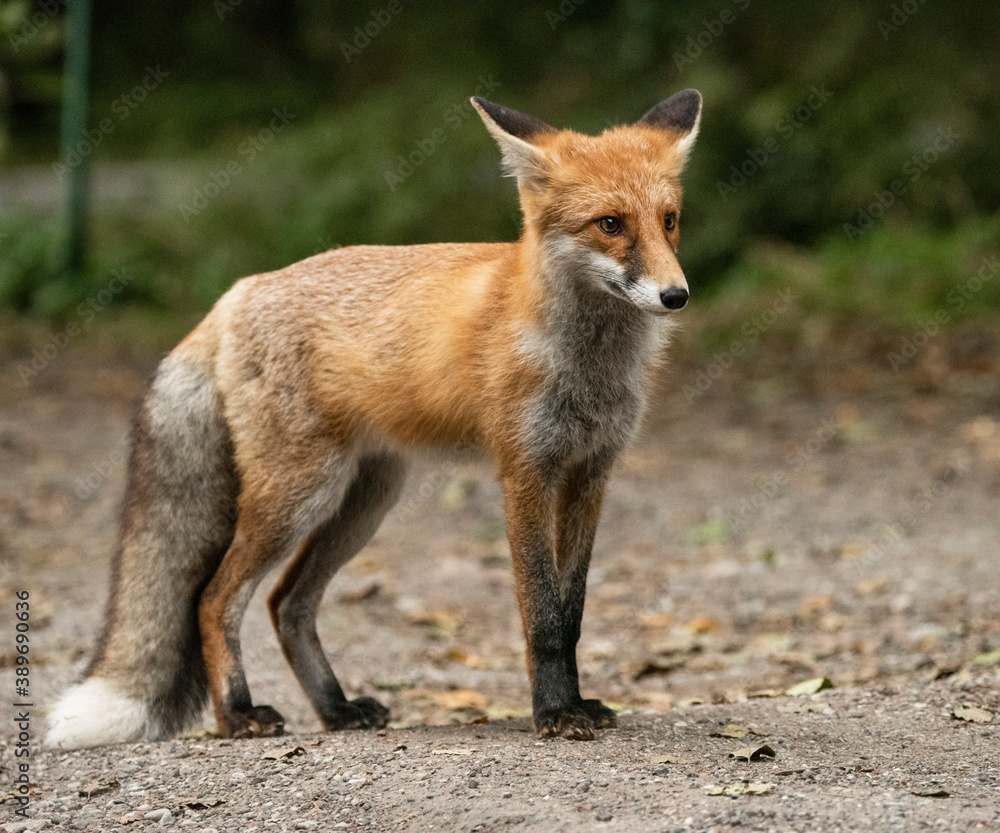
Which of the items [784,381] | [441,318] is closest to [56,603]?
[441,318]

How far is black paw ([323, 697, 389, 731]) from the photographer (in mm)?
4852

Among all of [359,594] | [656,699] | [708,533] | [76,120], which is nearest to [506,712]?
[656,699]

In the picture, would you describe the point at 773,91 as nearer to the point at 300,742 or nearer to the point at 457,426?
the point at 457,426

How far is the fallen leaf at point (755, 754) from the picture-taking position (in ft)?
12.5

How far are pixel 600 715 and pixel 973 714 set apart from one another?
132cm

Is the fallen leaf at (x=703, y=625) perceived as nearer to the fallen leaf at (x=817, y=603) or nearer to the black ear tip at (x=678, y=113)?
the fallen leaf at (x=817, y=603)

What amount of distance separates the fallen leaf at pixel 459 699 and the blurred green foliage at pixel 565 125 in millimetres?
5240

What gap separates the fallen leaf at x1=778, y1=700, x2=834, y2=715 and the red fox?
2.37 feet

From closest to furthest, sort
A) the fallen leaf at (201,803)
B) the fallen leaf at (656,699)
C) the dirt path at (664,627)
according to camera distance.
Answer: the dirt path at (664,627), the fallen leaf at (201,803), the fallen leaf at (656,699)

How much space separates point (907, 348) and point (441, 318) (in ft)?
24.0

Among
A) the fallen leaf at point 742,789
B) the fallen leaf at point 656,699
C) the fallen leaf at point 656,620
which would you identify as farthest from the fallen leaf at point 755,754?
the fallen leaf at point 656,620

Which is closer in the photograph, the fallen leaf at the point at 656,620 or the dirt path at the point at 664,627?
the dirt path at the point at 664,627

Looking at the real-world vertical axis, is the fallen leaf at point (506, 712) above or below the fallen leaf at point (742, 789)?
above

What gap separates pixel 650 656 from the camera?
601 centimetres
